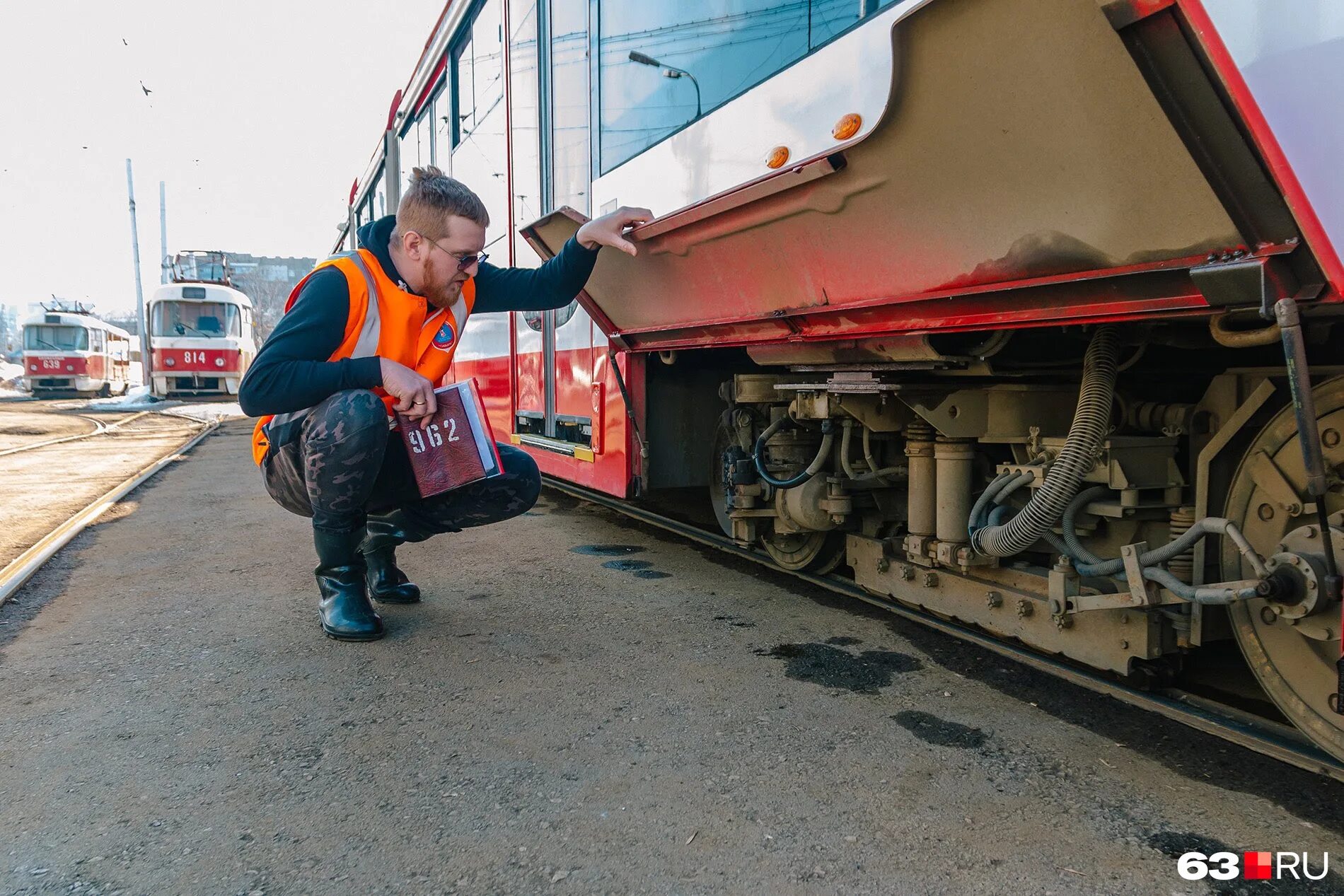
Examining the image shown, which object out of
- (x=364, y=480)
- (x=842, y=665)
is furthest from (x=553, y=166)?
(x=842, y=665)

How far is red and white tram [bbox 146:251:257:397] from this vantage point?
22.7m

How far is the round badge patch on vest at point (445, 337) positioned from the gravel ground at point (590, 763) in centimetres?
96

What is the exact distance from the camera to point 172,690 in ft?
8.26

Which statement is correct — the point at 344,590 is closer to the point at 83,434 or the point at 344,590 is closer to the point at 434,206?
the point at 434,206

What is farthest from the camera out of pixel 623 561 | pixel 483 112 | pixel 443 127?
pixel 443 127

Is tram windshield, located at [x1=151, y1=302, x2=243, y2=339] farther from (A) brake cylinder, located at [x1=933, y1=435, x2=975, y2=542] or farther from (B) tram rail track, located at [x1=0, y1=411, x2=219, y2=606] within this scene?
(A) brake cylinder, located at [x1=933, y1=435, x2=975, y2=542]

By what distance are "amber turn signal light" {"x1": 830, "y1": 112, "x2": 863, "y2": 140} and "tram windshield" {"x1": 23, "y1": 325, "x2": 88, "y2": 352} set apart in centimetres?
3193

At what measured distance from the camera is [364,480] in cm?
282

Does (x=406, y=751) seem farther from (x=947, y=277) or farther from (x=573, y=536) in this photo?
(x=573, y=536)

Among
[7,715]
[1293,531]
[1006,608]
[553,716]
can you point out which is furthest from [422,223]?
[1293,531]

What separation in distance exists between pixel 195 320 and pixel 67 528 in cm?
2031

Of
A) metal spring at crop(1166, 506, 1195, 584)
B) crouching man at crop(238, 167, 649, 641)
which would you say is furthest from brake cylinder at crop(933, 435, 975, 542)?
crouching man at crop(238, 167, 649, 641)

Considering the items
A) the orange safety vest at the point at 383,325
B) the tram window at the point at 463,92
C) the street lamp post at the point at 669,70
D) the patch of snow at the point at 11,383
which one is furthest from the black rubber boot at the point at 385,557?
the patch of snow at the point at 11,383

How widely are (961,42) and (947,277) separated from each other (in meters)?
0.57
